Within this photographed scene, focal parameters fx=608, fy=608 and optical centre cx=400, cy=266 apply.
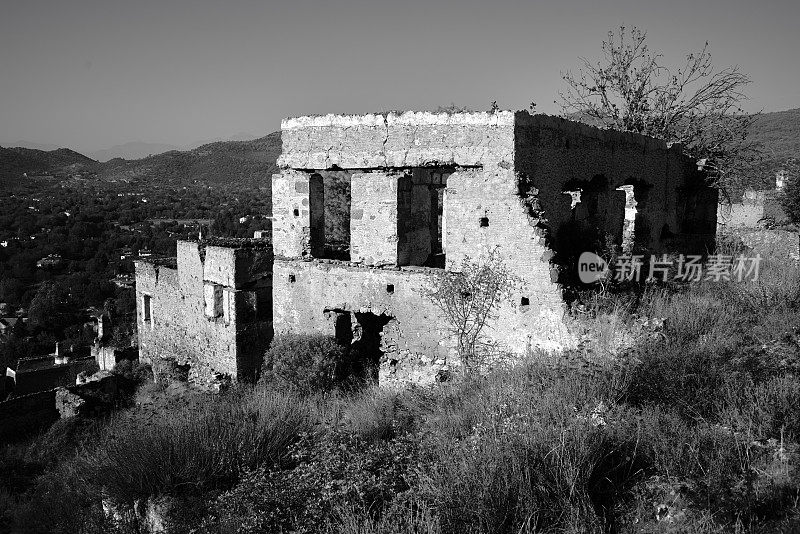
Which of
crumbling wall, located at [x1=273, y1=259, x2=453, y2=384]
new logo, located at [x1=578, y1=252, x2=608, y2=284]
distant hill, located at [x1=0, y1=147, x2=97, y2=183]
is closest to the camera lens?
new logo, located at [x1=578, y1=252, x2=608, y2=284]

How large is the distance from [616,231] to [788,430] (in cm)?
750

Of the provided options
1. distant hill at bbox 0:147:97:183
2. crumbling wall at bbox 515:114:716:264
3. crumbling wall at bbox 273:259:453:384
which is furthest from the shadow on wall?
distant hill at bbox 0:147:97:183

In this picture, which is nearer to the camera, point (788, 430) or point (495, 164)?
point (788, 430)

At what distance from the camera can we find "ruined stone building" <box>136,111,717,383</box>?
838cm

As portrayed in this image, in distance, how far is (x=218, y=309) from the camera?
13078mm

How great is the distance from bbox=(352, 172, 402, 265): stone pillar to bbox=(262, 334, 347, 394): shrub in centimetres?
151

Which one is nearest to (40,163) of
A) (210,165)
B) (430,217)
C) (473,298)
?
(210,165)

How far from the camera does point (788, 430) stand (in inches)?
163

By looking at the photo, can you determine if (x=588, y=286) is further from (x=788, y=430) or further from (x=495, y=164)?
(x=788, y=430)

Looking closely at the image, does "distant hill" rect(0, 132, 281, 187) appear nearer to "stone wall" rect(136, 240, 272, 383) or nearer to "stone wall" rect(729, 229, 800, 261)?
"stone wall" rect(136, 240, 272, 383)

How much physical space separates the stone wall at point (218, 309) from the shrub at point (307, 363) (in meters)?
2.81

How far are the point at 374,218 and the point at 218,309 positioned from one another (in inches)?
209

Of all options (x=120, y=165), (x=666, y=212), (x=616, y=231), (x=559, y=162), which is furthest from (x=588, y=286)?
(x=120, y=165)

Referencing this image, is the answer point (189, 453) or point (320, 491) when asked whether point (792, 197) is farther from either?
point (189, 453)
